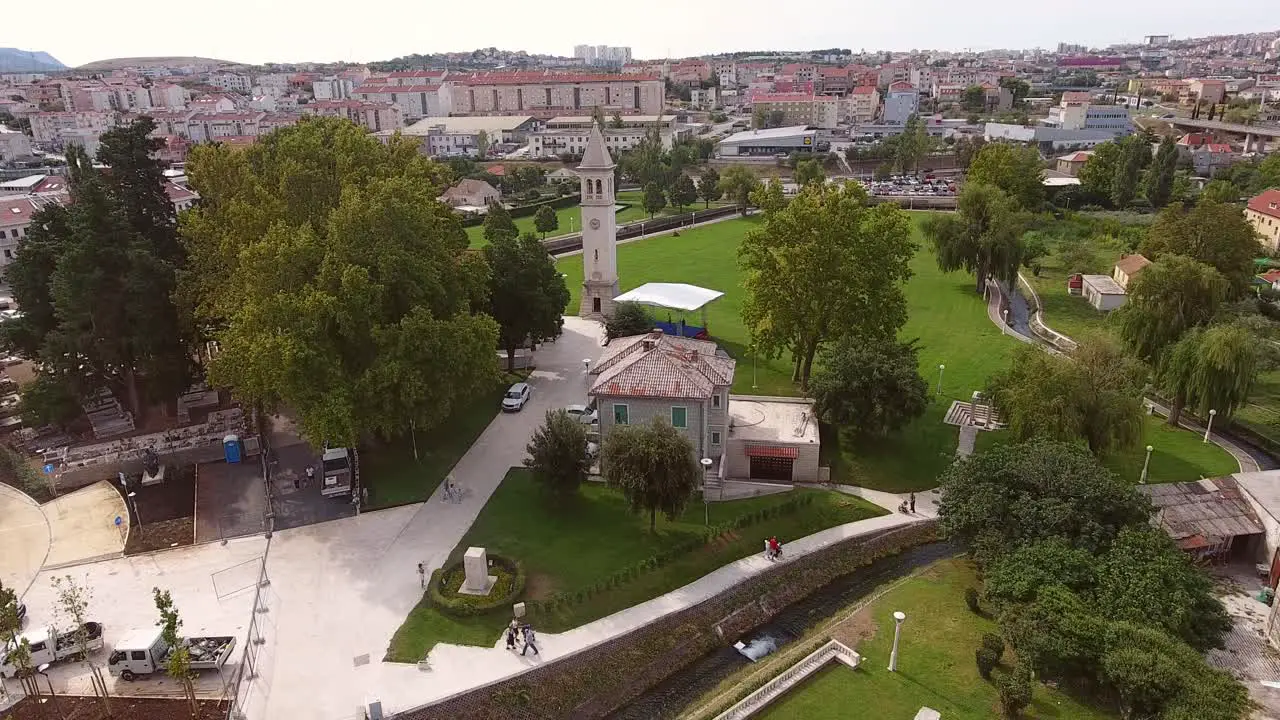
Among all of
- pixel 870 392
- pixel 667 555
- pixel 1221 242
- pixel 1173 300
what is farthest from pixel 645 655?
pixel 1221 242

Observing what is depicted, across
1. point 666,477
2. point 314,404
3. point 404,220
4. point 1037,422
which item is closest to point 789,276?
point 1037,422

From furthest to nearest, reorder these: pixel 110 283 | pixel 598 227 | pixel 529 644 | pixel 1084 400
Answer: pixel 598 227 → pixel 110 283 → pixel 1084 400 → pixel 529 644

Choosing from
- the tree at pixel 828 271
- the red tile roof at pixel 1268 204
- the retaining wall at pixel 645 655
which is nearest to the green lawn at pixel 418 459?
the retaining wall at pixel 645 655

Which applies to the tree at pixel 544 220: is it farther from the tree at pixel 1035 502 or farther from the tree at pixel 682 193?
the tree at pixel 1035 502

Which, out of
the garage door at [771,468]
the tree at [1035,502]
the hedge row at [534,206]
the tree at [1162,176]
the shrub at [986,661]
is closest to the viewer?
the shrub at [986,661]

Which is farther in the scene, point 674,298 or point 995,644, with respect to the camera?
point 674,298

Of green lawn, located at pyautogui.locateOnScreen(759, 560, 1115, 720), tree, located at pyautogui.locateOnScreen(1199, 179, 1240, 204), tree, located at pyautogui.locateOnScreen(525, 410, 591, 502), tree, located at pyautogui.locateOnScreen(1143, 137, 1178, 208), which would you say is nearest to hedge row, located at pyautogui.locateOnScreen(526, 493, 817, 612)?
tree, located at pyautogui.locateOnScreen(525, 410, 591, 502)

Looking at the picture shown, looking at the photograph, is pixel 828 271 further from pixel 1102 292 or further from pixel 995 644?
pixel 1102 292
